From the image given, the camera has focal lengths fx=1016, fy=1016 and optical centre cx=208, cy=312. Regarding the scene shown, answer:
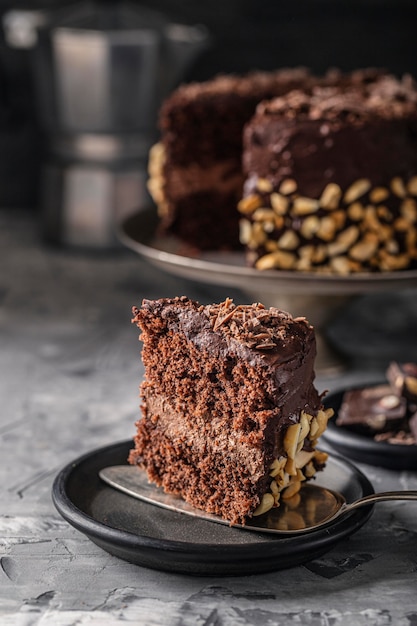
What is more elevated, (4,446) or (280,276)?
(280,276)

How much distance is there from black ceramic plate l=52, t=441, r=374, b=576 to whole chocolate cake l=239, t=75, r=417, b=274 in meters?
0.55

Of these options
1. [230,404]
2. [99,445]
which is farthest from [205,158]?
[230,404]

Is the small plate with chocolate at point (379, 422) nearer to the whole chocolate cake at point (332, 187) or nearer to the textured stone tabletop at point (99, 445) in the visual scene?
the textured stone tabletop at point (99, 445)

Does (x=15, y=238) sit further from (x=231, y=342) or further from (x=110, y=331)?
(x=231, y=342)

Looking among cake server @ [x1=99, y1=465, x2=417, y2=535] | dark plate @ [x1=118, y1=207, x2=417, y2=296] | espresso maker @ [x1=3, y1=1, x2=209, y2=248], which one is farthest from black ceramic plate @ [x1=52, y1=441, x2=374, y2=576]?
espresso maker @ [x1=3, y1=1, x2=209, y2=248]

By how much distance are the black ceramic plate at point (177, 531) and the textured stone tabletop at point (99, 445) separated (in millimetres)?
34

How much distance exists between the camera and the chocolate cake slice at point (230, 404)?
3.61ft

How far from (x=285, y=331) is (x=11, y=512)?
423 mm

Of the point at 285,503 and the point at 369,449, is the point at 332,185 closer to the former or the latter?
the point at 369,449

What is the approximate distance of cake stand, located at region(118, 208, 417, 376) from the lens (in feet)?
5.42

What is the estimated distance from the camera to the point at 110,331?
6.68 ft

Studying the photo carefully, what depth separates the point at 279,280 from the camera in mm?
1657

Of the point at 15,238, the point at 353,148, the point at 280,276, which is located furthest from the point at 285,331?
the point at 15,238

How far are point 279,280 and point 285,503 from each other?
0.57m
